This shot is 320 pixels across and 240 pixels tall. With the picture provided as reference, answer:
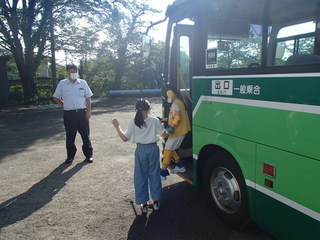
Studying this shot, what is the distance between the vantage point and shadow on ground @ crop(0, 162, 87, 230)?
12.2ft

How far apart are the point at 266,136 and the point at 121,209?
7.46ft

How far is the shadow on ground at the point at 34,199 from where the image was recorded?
372 centimetres

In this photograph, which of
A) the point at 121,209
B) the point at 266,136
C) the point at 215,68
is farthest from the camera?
the point at 121,209

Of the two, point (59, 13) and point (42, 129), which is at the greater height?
point (59, 13)

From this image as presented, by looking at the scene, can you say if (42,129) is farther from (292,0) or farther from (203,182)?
(292,0)

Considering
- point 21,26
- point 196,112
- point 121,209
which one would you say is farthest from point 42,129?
point 21,26

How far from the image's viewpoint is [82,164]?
19.0 ft

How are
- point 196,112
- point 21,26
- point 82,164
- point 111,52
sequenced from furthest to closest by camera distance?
point 111,52 < point 21,26 < point 82,164 < point 196,112

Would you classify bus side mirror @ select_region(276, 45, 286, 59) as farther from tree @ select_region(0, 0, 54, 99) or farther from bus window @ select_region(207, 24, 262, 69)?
tree @ select_region(0, 0, 54, 99)

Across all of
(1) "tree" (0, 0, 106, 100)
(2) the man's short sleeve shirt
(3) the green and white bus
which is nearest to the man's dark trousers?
(2) the man's short sleeve shirt

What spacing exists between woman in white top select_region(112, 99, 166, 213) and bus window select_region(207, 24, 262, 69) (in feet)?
3.11

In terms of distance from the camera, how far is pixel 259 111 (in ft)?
8.20

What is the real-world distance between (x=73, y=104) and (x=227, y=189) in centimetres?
358

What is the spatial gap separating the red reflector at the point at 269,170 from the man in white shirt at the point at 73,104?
405 centimetres
